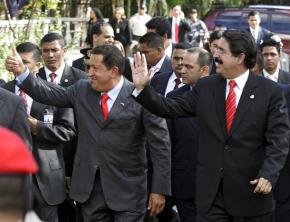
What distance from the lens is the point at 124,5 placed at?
29688 mm

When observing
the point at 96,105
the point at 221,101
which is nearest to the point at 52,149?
the point at 96,105

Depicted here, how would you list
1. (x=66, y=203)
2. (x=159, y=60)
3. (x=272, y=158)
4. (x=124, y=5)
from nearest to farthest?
(x=272, y=158), (x=66, y=203), (x=159, y=60), (x=124, y=5)

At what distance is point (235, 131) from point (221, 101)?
0.27 meters

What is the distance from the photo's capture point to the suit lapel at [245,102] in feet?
20.0

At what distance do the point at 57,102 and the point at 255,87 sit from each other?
1579mm

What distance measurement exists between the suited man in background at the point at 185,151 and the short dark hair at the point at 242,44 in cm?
133

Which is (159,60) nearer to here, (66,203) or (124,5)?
(66,203)

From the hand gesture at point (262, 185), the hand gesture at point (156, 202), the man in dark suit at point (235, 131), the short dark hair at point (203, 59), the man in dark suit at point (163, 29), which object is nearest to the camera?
the hand gesture at point (262, 185)

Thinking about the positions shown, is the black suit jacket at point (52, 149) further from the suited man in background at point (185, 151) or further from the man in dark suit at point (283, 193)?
the man in dark suit at point (283, 193)

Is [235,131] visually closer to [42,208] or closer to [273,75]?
[42,208]

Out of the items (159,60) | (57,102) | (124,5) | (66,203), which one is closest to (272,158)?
(57,102)

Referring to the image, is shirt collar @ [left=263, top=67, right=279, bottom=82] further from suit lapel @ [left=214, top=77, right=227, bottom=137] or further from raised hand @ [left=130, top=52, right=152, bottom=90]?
raised hand @ [left=130, top=52, right=152, bottom=90]

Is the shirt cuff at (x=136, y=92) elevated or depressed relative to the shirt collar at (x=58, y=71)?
elevated

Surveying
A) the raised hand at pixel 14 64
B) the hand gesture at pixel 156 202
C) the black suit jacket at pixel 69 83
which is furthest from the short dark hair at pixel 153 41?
the raised hand at pixel 14 64
